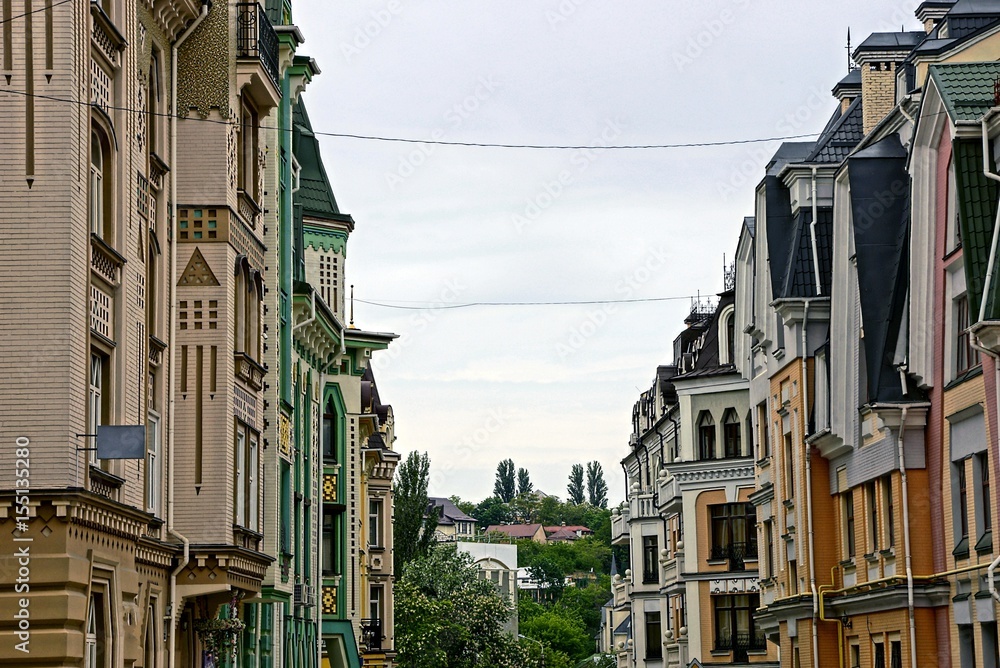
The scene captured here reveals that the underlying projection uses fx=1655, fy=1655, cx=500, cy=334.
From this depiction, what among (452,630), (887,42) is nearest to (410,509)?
(452,630)

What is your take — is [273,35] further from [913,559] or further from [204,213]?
[913,559]

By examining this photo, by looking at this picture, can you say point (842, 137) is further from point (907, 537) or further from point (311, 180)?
point (311, 180)

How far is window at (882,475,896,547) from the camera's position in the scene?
33.1 m

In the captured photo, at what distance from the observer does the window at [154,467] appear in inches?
917

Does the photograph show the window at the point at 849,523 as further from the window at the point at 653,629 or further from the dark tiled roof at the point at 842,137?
the window at the point at 653,629

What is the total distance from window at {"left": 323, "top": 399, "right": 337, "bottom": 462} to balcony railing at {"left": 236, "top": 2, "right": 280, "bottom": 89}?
58.6ft

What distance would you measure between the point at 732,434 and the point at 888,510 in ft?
75.3

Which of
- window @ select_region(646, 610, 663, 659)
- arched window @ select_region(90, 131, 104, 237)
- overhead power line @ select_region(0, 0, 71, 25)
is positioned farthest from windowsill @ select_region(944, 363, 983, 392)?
window @ select_region(646, 610, 663, 659)

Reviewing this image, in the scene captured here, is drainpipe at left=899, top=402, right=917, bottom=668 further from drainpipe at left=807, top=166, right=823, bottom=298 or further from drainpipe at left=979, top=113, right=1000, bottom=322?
drainpipe at left=807, top=166, right=823, bottom=298

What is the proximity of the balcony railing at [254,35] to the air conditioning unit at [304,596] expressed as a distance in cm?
1373

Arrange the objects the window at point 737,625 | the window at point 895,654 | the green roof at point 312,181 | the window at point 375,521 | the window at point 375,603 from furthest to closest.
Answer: the window at point 375,521 → the window at point 375,603 → the window at point 737,625 → the green roof at point 312,181 → the window at point 895,654

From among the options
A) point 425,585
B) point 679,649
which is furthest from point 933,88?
point 425,585

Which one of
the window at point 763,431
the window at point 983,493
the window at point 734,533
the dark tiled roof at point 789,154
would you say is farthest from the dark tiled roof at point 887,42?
the window at point 734,533

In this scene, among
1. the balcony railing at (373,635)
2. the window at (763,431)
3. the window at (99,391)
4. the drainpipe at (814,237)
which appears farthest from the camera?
the balcony railing at (373,635)
